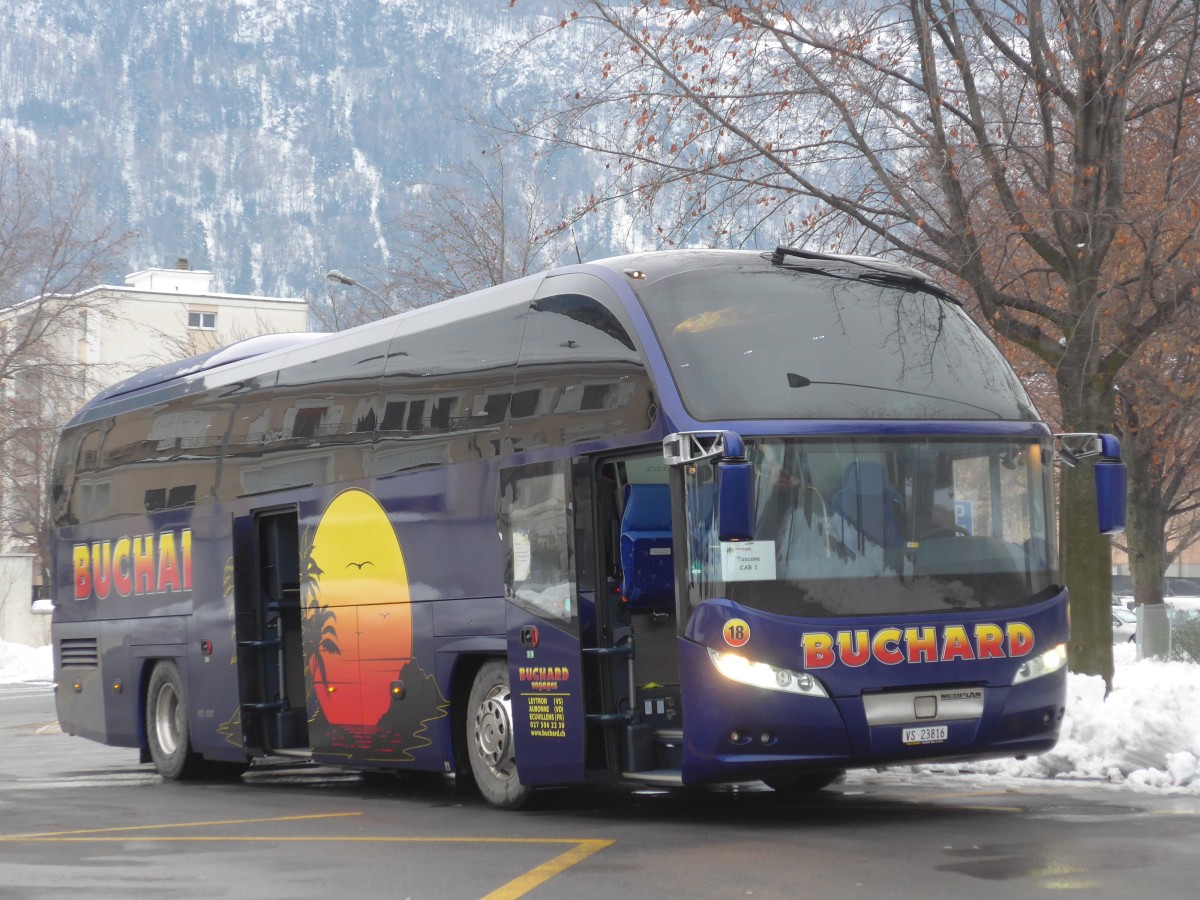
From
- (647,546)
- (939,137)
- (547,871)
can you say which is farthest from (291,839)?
(939,137)

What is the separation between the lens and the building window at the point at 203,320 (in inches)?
3460

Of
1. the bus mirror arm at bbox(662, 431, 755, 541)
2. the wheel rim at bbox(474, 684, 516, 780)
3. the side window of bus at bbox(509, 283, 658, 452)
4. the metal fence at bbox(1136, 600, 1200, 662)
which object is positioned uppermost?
the side window of bus at bbox(509, 283, 658, 452)

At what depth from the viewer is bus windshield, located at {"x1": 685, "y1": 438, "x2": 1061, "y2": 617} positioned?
10312 mm

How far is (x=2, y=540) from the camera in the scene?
255ft

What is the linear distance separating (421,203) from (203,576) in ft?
71.9

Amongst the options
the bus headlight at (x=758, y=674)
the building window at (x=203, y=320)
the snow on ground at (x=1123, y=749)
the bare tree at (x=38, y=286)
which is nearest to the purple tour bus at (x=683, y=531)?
the bus headlight at (x=758, y=674)

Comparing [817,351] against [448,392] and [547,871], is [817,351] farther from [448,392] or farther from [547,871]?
[547,871]

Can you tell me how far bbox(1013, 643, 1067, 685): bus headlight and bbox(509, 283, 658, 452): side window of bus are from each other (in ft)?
9.04

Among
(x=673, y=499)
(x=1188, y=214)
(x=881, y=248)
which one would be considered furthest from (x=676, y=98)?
(x=673, y=499)

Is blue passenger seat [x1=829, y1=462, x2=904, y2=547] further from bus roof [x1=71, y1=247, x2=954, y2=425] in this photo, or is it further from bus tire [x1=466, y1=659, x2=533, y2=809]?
bus tire [x1=466, y1=659, x2=533, y2=809]

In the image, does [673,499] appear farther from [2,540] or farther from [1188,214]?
[2,540]

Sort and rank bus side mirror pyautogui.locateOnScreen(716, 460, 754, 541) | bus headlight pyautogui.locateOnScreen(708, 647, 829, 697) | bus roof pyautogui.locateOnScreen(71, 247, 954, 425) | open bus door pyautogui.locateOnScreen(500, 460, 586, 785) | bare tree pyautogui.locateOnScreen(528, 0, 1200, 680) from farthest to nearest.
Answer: bare tree pyautogui.locateOnScreen(528, 0, 1200, 680) < bus roof pyautogui.locateOnScreen(71, 247, 954, 425) < open bus door pyautogui.locateOnScreen(500, 460, 586, 785) < bus headlight pyautogui.locateOnScreen(708, 647, 829, 697) < bus side mirror pyautogui.locateOnScreen(716, 460, 754, 541)

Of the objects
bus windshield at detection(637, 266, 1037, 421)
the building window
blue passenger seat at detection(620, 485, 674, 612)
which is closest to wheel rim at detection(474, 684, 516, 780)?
blue passenger seat at detection(620, 485, 674, 612)

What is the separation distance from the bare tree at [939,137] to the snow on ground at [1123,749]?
10.1 feet
